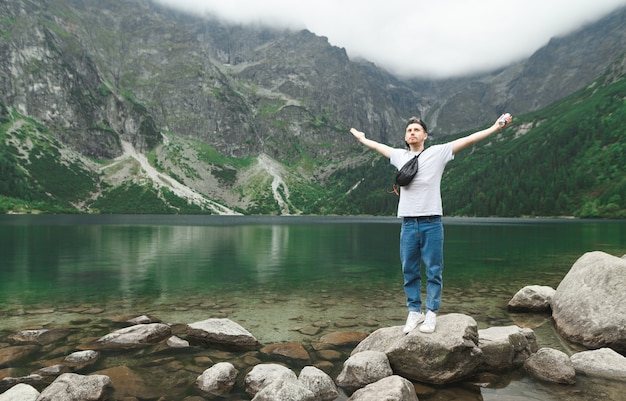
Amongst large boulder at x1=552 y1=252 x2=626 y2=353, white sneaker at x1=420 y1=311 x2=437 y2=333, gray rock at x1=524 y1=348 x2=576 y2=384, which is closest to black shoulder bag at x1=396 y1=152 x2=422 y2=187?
white sneaker at x1=420 y1=311 x2=437 y2=333

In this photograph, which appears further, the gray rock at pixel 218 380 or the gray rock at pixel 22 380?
the gray rock at pixel 22 380

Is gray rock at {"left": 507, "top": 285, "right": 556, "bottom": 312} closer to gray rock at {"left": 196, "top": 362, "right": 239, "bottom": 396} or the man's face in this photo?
the man's face

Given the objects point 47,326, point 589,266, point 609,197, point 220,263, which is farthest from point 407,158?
point 609,197

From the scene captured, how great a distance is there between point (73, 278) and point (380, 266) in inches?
1053

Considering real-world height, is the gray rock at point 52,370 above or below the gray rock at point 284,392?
below

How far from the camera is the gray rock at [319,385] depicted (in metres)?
8.97

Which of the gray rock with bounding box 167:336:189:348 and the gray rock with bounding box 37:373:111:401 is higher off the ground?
the gray rock with bounding box 37:373:111:401

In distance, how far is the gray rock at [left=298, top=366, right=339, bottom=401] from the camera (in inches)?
353

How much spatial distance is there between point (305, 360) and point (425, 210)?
20.6 ft

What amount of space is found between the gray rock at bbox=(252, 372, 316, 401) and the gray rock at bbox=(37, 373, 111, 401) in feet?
12.4

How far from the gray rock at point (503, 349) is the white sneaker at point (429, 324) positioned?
1816 mm

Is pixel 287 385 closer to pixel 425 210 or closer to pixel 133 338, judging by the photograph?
pixel 425 210

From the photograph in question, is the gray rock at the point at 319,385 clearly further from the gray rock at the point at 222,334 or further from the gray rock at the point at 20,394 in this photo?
the gray rock at the point at 20,394

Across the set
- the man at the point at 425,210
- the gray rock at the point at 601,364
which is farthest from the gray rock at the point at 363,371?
the gray rock at the point at 601,364
